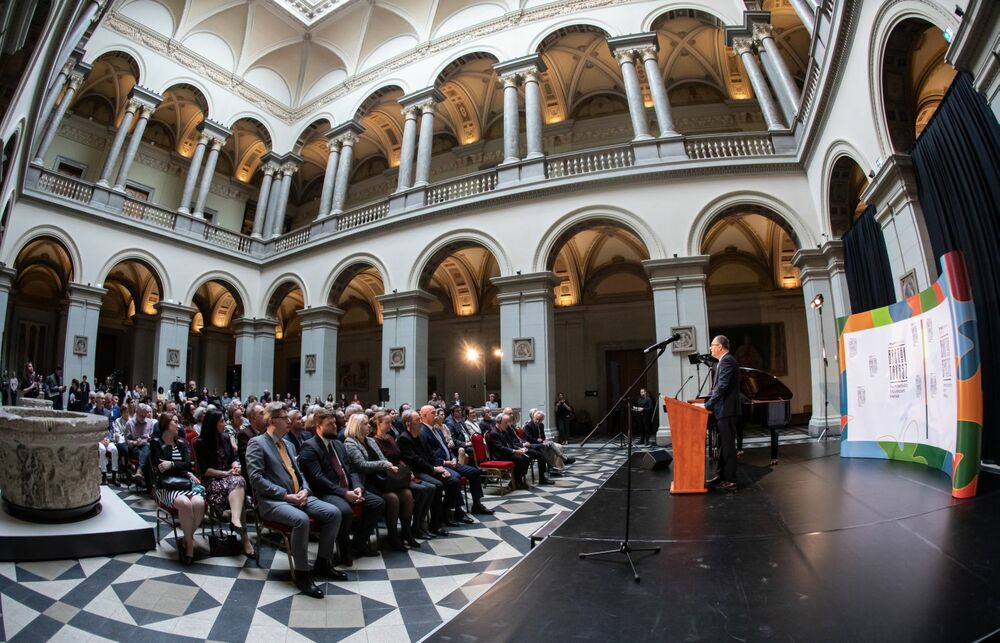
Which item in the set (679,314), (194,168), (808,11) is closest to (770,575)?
(679,314)

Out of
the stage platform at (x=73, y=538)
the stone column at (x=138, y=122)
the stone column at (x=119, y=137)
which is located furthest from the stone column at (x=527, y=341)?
the stone column at (x=119, y=137)

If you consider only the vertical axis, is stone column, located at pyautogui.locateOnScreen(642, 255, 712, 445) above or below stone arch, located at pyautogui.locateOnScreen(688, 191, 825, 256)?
below

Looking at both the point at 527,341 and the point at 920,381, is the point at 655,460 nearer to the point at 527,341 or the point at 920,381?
the point at 920,381

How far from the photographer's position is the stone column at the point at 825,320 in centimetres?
974

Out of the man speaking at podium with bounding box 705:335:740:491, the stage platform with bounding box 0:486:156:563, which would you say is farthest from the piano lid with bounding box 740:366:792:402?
the stage platform with bounding box 0:486:156:563

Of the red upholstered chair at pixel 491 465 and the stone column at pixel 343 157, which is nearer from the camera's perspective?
the red upholstered chair at pixel 491 465

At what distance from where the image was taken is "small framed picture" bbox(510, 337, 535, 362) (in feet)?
37.5

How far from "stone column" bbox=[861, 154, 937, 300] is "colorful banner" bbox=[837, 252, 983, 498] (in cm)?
131

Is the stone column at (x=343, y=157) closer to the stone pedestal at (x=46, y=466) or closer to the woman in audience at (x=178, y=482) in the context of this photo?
the woman in audience at (x=178, y=482)

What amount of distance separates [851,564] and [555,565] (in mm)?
1457

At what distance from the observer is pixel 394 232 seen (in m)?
14.0

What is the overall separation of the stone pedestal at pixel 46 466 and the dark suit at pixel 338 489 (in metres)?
1.57

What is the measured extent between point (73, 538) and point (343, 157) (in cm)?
1510

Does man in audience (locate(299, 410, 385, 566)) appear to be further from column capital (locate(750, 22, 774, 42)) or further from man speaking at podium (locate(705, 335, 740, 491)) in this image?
column capital (locate(750, 22, 774, 42))
